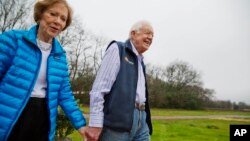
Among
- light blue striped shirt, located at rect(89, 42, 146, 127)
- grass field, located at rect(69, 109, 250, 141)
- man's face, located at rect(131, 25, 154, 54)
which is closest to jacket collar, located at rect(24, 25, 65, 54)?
light blue striped shirt, located at rect(89, 42, 146, 127)

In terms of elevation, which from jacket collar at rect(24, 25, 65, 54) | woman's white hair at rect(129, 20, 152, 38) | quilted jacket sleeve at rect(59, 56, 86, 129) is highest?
woman's white hair at rect(129, 20, 152, 38)

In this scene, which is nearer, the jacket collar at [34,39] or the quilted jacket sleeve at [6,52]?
the quilted jacket sleeve at [6,52]

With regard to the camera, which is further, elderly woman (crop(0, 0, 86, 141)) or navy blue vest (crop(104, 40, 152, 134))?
navy blue vest (crop(104, 40, 152, 134))

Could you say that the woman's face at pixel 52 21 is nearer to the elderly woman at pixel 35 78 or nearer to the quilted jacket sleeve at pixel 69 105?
the elderly woman at pixel 35 78

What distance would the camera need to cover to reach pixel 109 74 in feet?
10.4

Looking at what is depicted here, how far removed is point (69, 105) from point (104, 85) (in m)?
0.37

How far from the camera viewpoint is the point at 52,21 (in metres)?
2.92

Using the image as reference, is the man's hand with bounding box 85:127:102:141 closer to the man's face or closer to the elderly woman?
the elderly woman

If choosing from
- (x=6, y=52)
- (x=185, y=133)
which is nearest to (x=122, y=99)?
(x=6, y=52)

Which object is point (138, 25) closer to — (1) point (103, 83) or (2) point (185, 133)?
(1) point (103, 83)

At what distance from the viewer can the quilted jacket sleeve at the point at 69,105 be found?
9.89ft

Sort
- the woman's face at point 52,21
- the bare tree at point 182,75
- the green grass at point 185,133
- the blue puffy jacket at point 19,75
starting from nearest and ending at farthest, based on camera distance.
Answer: the blue puffy jacket at point 19,75 < the woman's face at point 52,21 < the green grass at point 185,133 < the bare tree at point 182,75

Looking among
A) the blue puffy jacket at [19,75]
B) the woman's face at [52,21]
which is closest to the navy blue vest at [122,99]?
the blue puffy jacket at [19,75]

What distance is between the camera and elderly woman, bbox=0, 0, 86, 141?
8.32ft
